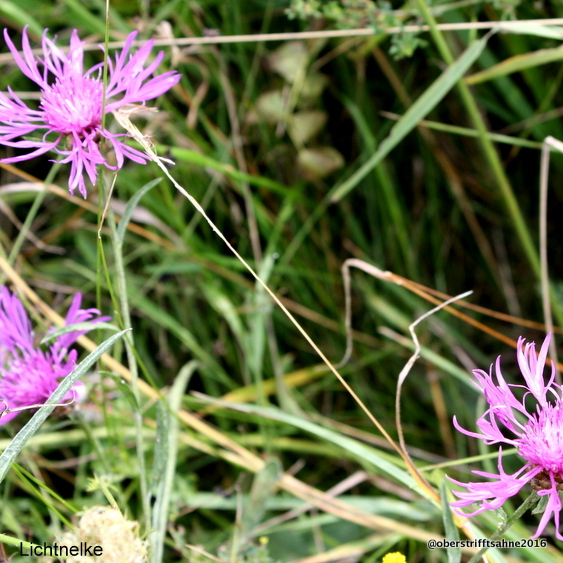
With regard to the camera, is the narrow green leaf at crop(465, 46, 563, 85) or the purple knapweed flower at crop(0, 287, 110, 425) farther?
the narrow green leaf at crop(465, 46, 563, 85)

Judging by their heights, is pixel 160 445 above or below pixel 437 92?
below

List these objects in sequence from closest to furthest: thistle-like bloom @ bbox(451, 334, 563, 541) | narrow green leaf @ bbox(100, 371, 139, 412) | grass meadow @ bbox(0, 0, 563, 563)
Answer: thistle-like bloom @ bbox(451, 334, 563, 541) < narrow green leaf @ bbox(100, 371, 139, 412) < grass meadow @ bbox(0, 0, 563, 563)

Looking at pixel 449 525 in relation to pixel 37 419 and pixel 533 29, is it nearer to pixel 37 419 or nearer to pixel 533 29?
pixel 37 419

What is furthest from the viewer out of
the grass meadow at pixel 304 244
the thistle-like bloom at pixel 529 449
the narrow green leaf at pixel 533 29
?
the grass meadow at pixel 304 244

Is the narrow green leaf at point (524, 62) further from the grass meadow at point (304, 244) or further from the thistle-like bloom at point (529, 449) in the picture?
the thistle-like bloom at point (529, 449)

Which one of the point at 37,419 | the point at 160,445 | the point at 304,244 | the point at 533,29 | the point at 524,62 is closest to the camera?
the point at 37,419

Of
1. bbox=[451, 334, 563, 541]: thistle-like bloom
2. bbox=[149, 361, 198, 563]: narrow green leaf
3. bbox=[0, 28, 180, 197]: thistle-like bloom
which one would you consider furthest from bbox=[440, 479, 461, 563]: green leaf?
bbox=[0, 28, 180, 197]: thistle-like bloom

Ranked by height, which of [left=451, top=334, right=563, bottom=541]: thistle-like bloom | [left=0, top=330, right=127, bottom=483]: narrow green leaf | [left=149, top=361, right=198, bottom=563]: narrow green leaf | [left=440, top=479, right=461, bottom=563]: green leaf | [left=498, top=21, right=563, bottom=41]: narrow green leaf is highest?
[left=498, top=21, right=563, bottom=41]: narrow green leaf

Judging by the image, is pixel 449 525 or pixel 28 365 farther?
pixel 28 365

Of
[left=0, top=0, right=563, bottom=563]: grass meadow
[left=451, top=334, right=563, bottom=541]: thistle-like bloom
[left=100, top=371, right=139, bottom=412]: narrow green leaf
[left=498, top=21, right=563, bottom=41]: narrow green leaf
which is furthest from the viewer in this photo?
[left=0, top=0, right=563, bottom=563]: grass meadow

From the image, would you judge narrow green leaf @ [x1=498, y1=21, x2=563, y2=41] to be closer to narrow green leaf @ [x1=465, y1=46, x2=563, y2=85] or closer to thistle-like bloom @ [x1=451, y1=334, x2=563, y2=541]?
narrow green leaf @ [x1=465, y1=46, x2=563, y2=85]

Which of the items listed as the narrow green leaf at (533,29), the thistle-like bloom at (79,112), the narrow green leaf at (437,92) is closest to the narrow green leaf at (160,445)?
the thistle-like bloom at (79,112)

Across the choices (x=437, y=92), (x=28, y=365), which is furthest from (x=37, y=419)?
(x=437, y=92)
